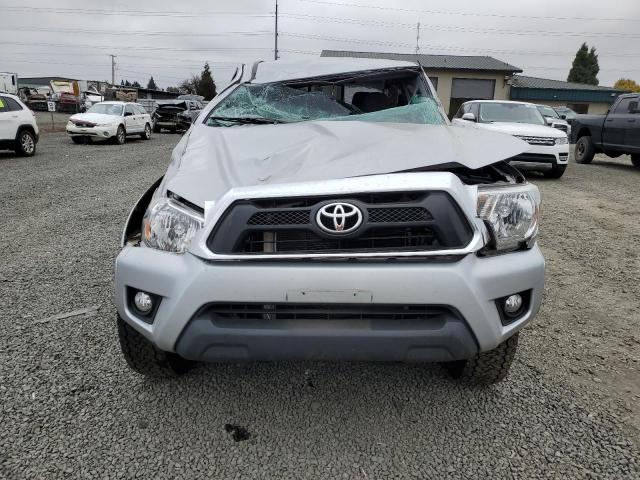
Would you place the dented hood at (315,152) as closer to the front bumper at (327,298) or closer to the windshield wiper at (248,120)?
the windshield wiper at (248,120)

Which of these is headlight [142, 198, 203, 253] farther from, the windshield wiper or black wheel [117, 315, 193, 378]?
the windshield wiper

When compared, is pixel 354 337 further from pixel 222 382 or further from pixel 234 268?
pixel 222 382

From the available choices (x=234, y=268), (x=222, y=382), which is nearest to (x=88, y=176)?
(x=222, y=382)

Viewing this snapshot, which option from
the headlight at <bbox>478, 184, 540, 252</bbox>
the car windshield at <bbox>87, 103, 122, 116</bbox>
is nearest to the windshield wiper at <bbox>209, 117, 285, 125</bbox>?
the headlight at <bbox>478, 184, 540, 252</bbox>

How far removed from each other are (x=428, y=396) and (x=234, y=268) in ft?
4.29

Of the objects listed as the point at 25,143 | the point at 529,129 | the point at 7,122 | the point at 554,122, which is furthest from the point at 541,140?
the point at 25,143

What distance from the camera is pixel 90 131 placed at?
17109 millimetres

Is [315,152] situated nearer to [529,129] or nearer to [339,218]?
[339,218]

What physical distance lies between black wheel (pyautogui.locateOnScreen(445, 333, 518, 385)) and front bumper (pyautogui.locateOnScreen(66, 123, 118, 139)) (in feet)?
57.0

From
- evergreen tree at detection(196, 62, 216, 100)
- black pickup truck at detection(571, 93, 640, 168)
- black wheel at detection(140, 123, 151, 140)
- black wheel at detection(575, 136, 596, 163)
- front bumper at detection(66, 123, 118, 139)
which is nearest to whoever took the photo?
black pickup truck at detection(571, 93, 640, 168)

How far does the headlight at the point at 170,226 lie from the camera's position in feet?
6.77

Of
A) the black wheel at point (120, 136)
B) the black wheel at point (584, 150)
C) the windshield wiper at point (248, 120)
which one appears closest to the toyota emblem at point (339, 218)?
the windshield wiper at point (248, 120)

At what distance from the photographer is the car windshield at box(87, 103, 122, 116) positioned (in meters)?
18.3

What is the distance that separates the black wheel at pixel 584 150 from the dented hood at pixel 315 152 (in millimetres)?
12205
